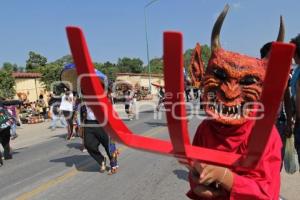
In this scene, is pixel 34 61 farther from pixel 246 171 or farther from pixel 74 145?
pixel 246 171

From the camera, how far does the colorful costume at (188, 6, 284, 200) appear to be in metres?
2.06

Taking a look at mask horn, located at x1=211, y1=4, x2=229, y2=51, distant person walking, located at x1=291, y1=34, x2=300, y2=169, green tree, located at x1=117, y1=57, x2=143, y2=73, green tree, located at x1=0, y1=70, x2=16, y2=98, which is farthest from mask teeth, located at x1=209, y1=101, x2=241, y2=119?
green tree, located at x1=117, y1=57, x2=143, y2=73

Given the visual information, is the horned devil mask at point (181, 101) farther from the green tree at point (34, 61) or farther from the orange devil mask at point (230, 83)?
the green tree at point (34, 61)

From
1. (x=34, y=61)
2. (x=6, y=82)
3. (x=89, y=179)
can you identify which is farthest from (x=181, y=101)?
(x=34, y=61)

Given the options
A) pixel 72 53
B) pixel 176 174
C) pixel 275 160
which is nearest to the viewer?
pixel 72 53

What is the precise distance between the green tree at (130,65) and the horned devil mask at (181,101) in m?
74.4

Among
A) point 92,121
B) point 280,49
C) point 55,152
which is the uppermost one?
point 280,49

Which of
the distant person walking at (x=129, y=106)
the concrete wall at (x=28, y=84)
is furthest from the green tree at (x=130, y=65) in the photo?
the distant person walking at (x=129, y=106)

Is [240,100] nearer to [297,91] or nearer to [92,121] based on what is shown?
[297,91]

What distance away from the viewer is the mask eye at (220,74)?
2.29 meters

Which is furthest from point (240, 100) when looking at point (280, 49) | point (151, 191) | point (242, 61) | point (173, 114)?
point (151, 191)

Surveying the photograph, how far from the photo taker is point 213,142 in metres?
2.34

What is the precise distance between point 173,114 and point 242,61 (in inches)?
37.9

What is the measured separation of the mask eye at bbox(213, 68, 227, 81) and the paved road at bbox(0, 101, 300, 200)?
3.50 m
